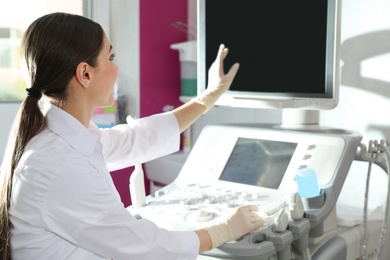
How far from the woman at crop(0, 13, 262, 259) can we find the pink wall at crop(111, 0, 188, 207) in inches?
54.1

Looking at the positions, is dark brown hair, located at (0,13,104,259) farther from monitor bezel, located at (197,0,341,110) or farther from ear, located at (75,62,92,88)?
monitor bezel, located at (197,0,341,110)

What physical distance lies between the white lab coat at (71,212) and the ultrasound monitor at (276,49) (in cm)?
54

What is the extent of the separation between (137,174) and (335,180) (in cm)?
54

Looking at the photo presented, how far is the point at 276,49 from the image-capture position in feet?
4.89

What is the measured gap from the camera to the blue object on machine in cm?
128

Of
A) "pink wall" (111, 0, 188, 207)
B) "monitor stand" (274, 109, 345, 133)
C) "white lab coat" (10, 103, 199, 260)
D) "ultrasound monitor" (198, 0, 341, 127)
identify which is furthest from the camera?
"pink wall" (111, 0, 188, 207)

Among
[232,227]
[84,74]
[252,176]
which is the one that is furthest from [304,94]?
[84,74]

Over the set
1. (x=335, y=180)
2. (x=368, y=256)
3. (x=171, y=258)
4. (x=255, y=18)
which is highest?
(x=255, y=18)

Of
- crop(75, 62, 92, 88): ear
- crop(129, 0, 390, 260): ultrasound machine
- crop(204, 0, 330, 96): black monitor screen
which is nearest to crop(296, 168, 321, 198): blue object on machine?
crop(129, 0, 390, 260): ultrasound machine

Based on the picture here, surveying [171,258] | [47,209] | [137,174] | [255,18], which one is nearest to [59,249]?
[47,209]

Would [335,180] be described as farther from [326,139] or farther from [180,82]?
[180,82]

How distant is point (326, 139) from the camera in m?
1.43

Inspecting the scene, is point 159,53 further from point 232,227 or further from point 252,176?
point 232,227

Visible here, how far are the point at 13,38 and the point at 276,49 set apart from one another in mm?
1454
